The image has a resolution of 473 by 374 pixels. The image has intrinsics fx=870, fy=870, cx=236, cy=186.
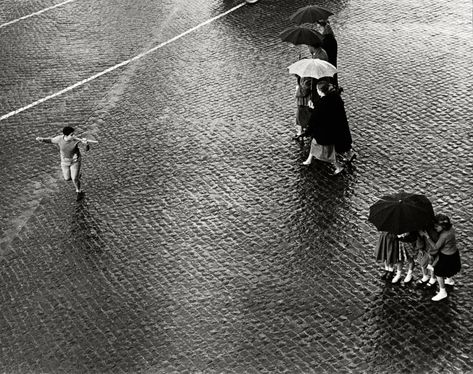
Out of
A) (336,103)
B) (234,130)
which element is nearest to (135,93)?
(234,130)

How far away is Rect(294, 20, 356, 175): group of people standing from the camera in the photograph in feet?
46.5

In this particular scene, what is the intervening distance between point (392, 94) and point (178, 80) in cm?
465

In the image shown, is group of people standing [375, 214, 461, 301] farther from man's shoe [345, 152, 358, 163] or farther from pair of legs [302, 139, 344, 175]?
man's shoe [345, 152, 358, 163]

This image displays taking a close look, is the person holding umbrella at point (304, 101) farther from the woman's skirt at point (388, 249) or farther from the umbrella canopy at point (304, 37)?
the woman's skirt at point (388, 249)

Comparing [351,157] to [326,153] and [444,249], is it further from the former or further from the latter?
[444,249]

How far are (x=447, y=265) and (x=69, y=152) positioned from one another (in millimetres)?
6490

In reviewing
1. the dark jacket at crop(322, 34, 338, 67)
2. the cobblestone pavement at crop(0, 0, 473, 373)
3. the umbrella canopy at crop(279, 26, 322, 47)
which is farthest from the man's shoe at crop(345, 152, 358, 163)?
the dark jacket at crop(322, 34, 338, 67)

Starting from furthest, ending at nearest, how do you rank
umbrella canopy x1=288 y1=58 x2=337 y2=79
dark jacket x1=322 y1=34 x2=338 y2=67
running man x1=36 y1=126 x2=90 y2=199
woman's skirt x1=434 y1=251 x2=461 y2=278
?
dark jacket x1=322 y1=34 x2=338 y2=67 < umbrella canopy x1=288 y1=58 x2=337 y2=79 < running man x1=36 y1=126 x2=90 y2=199 < woman's skirt x1=434 y1=251 x2=461 y2=278

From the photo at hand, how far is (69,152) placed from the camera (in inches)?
558

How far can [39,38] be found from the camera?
72.4 feet

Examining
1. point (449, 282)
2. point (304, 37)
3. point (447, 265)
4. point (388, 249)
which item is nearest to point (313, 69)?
point (304, 37)

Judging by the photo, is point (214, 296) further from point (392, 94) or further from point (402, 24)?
point (402, 24)

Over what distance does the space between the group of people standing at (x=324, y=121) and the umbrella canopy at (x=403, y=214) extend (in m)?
3.53

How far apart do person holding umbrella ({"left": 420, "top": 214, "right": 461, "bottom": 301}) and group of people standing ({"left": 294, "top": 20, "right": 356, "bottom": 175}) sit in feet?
12.3
